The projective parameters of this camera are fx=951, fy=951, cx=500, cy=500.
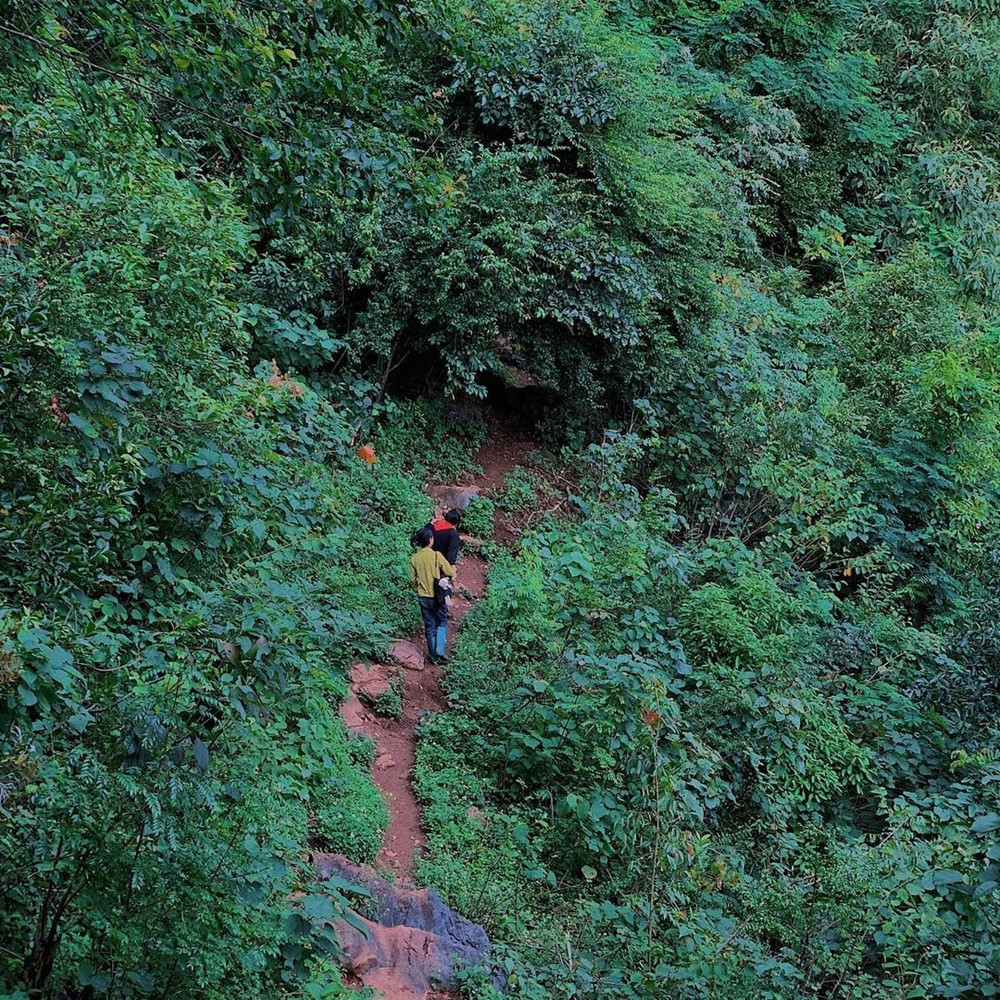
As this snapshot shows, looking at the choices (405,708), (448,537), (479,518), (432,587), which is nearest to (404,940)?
(405,708)

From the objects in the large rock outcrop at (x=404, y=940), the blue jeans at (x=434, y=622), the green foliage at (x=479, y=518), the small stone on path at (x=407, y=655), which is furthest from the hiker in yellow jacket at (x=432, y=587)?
the large rock outcrop at (x=404, y=940)

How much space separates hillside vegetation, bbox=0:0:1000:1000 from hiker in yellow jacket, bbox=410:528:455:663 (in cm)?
30

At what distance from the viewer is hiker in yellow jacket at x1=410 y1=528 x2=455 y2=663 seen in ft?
27.0

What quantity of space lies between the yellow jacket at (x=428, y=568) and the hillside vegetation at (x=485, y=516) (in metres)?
0.52

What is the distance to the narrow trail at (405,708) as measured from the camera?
21.2ft

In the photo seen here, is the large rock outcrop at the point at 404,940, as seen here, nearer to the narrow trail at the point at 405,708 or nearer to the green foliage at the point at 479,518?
the narrow trail at the point at 405,708

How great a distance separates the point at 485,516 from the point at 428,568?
2.63 metres

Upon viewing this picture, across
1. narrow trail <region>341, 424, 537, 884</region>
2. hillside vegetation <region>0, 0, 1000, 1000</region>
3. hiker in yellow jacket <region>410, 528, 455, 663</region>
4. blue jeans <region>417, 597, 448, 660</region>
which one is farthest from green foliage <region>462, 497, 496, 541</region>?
blue jeans <region>417, 597, 448, 660</region>

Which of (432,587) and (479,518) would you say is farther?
(479,518)

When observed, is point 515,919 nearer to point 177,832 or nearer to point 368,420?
point 177,832

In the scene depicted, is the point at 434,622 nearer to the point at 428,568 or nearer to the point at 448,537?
the point at 428,568

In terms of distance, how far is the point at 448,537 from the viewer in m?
8.33

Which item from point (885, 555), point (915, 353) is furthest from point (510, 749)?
point (915, 353)

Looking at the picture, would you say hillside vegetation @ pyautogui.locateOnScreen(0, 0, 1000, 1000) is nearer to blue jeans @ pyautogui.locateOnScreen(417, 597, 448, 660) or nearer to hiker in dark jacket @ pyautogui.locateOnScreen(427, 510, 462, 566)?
blue jeans @ pyautogui.locateOnScreen(417, 597, 448, 660)
